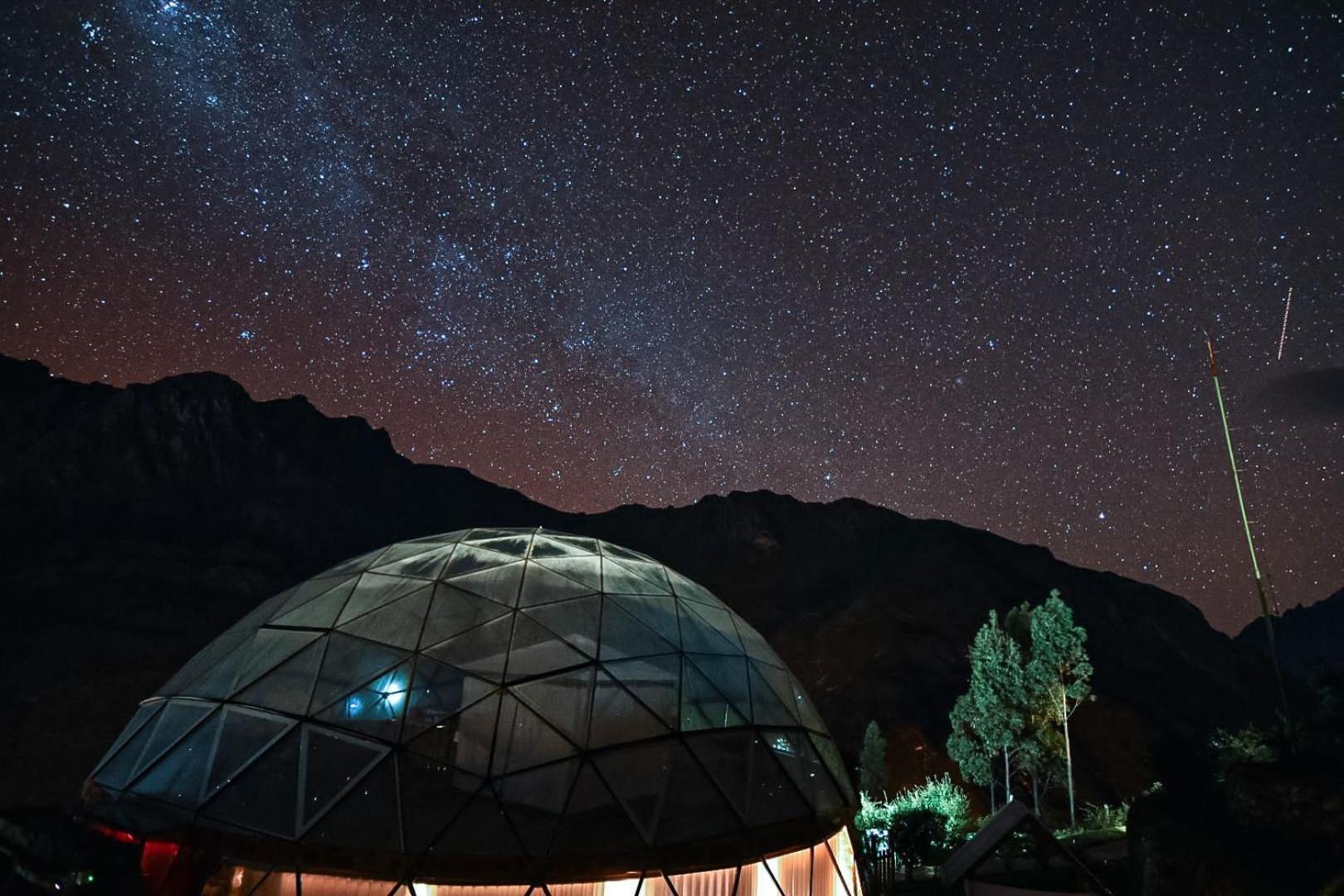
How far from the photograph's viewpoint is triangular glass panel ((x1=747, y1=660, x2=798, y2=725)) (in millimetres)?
11688

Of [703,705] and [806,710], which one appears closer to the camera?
[703,705]

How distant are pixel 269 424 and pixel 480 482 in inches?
1140

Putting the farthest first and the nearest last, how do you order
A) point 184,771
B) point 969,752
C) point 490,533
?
point 969,752
point 490,533
point 184,771

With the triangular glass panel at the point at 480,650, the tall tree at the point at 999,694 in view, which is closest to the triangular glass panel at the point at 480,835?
the triangular glass panel at the point at 480,650

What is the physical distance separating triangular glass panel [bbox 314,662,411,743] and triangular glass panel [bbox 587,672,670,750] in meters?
2.72

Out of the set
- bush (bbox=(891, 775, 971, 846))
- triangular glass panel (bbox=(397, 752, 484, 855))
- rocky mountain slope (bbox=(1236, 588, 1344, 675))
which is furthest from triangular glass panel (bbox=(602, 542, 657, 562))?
rocky mountain slope (bbox=(1236, 588, 1344, 675))

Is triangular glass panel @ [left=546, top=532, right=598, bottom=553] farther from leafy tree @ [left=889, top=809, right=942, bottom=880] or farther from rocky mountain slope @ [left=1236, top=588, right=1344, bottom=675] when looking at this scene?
rocky mountain slope @ [left=1236, top=588, right=1344, bottom=675]

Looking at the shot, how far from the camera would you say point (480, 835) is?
8914 mm

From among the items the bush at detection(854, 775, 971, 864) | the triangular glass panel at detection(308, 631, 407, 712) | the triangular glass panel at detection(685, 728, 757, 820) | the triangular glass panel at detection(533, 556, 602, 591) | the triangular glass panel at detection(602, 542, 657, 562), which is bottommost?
the bush at detection(854, 775, 971, 864)

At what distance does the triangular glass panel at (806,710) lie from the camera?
1280 centimetres

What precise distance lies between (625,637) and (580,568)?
1.92 metres

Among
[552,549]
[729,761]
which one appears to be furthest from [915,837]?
[552,549]

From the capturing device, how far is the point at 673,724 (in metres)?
10.5

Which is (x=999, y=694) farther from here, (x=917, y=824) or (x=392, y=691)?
(x=392, y=691)
